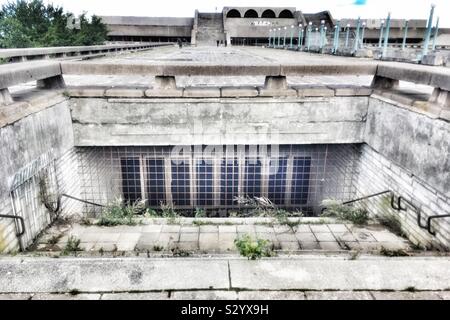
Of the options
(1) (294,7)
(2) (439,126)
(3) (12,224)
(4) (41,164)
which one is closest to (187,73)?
(4) (41,164)

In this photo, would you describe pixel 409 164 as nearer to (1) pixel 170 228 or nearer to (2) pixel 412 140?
(2) pixel 412 140

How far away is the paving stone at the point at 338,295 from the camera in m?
2.61

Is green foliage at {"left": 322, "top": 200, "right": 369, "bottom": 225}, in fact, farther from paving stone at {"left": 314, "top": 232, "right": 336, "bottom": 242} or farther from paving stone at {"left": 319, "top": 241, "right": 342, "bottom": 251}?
paving stone at {"left": 319, "top": 241, "right": 342, "bottom": 251}

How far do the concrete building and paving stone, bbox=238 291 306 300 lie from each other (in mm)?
42640

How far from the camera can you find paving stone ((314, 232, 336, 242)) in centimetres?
480

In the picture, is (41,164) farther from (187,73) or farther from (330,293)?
(330,293)

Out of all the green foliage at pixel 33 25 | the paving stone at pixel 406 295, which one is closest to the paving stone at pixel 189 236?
the paving stone at pixel 406 295

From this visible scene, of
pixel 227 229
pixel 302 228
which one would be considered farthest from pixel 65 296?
pixel 302 228

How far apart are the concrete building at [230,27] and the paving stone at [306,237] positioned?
4059 centimetres

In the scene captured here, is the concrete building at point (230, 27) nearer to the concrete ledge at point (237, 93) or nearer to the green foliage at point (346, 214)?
the concrete ledge at point (237, 93)

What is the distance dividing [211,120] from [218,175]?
1.46 metres

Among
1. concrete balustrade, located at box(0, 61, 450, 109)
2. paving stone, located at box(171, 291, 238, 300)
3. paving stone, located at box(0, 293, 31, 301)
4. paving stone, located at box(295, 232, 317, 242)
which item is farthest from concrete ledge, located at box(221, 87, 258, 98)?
paving stone, located at box(0, 293, 31, 301)
